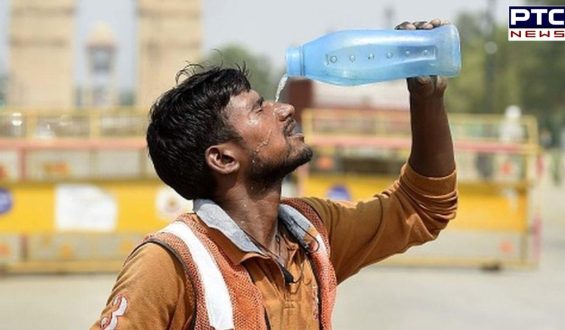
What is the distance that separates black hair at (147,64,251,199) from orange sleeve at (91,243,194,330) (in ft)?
0.86

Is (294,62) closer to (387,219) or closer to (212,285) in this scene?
(387,219)

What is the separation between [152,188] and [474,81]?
53668 millimetres

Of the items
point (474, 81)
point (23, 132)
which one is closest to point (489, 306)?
point (23, 132)

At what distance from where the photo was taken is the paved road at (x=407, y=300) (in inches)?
344

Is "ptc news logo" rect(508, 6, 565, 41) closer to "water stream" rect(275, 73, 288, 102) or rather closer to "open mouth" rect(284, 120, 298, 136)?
"water stream" rect(275, 73, 288, 102)

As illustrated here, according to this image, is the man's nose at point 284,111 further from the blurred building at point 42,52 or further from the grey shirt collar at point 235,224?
the blurred building at point 42,52

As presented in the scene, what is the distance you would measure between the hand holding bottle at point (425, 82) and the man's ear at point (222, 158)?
1.71 feet

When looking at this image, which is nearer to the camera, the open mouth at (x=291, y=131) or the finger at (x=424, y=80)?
the open mouth at (x=291, y=131)

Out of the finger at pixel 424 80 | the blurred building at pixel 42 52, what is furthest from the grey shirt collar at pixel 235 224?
the blurred building at pixel 42 52

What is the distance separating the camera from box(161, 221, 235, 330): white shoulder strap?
7.19 feet

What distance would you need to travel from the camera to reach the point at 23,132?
38.7 ft

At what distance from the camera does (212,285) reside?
87.2 inches

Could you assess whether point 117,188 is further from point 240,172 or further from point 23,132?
point 240,172

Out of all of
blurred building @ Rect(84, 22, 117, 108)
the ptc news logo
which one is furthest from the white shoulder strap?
blurred building @ Rect(84, 22, 117, 108)
